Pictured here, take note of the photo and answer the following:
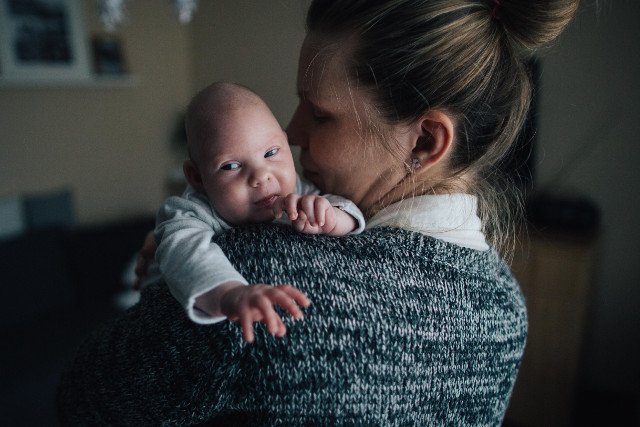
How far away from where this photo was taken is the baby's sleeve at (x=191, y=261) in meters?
0.57

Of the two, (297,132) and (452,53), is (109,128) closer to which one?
(297,132)

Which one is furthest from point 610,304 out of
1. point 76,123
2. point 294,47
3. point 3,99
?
point 3,99

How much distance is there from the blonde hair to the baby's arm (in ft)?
0.53

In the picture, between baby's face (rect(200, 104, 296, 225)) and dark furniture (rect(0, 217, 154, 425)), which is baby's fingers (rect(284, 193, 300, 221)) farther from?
dark furniture (rect(0, 217, 154, 425))

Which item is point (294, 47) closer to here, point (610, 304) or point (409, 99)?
point (610, 304)

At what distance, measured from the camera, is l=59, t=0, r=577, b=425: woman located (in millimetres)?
587

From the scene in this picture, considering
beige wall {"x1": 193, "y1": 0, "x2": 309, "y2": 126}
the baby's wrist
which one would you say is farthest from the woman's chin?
beige wall {"x1": 193, "y1": 0, "x2": 309, "y2": 126}

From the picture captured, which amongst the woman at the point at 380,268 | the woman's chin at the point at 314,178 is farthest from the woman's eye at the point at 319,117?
the woman's chin at the point at 314,178

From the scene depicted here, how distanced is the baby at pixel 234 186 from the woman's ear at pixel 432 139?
13cm

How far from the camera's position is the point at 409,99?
2.35 feet

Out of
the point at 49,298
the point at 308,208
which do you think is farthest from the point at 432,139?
the point at 49,298

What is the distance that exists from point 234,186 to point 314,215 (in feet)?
0.58

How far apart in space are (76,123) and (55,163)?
0.90 ft

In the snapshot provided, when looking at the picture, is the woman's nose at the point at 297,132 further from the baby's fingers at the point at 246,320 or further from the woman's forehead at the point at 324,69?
the baby's fingers at the point at 246,320
